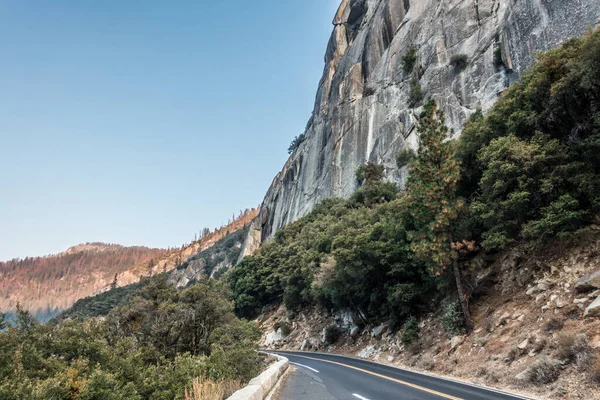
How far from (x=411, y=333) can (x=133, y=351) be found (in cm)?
1455

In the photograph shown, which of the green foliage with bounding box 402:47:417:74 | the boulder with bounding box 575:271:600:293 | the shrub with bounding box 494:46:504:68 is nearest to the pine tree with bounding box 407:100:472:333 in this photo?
the boulder with bounding box 575:271:600:293

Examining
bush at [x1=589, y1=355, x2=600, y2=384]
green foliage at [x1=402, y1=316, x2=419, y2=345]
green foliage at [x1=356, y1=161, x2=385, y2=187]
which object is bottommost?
green foliage at [x1=402, y1=316, x2=419, y2=345]

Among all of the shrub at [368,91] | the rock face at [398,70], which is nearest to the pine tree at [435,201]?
the rock face at [398,70]

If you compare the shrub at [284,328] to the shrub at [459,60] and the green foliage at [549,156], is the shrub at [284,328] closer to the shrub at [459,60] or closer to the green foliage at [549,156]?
the green foliage at [549,156]

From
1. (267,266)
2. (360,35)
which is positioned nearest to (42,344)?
(267,266)

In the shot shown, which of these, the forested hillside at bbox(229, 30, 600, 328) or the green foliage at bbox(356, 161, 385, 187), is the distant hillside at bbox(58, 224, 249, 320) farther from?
the forested hillside at bbox(229, 30, 600, 328)

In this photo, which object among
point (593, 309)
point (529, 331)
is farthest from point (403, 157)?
point (593, 309)

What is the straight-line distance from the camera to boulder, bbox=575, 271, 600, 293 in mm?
11406

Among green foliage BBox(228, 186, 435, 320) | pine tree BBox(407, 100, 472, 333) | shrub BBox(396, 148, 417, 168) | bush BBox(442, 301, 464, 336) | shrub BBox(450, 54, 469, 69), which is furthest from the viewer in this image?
shrub BBox(396, 148, 417, 168)

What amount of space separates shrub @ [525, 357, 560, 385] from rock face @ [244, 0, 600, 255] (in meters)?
23.4

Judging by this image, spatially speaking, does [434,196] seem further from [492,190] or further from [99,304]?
[99,304]

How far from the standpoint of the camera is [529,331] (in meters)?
12.3

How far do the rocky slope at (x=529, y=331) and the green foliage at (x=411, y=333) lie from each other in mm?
269

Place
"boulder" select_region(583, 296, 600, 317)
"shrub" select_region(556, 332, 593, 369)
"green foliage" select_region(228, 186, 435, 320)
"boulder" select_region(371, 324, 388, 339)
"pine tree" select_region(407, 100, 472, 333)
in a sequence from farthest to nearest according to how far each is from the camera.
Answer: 1. "boulder" select_region(371, 324, 388, 339)
2. "green foliage" select_region(228, 186, 435, 320)
3. "pine tree" select_region(407, 100, 472, 333)
4. "boulder" select_region(583, 296, 600, 317)
5. "shrub" select_region(556, 332, 593, 369)
